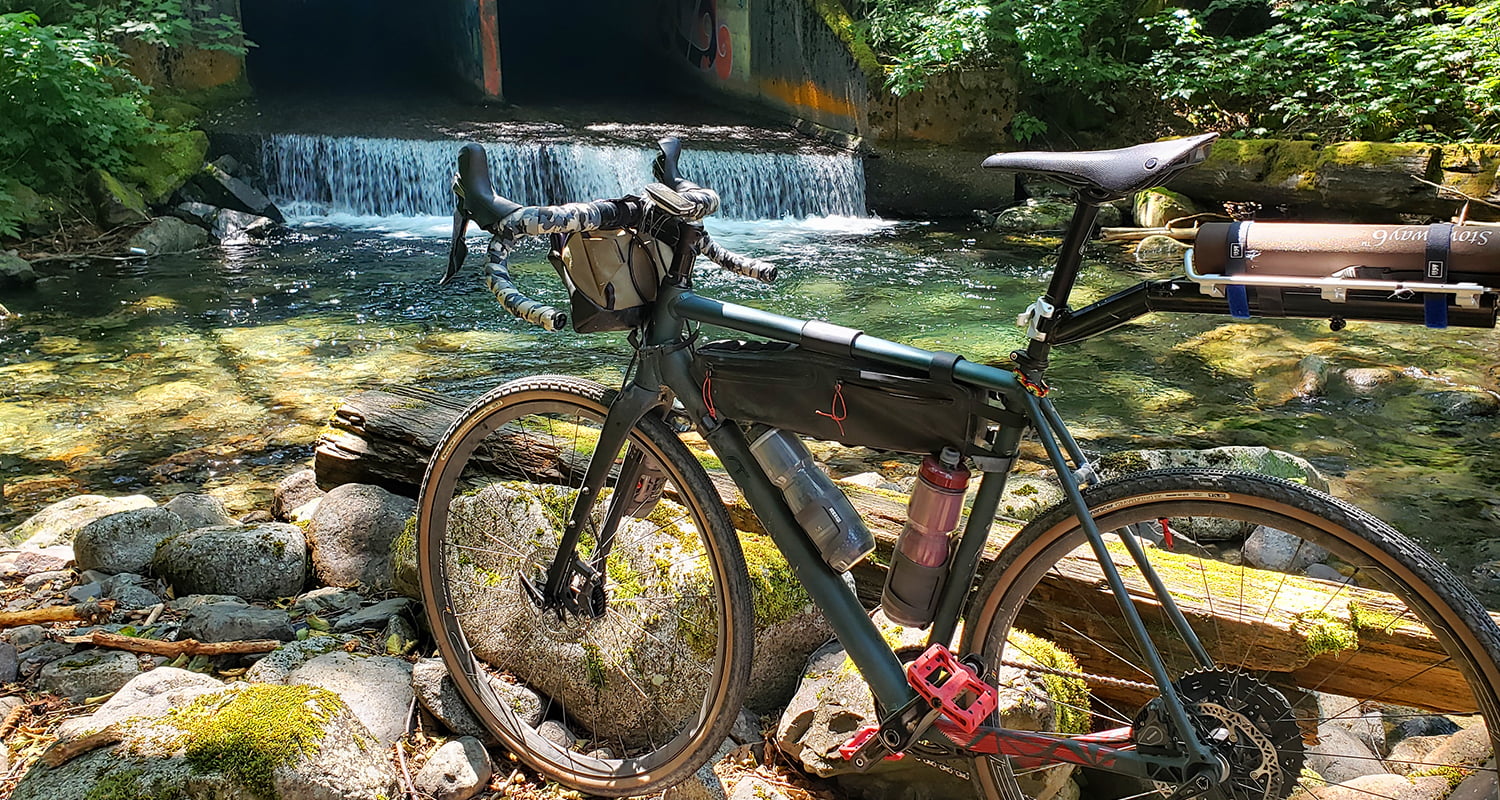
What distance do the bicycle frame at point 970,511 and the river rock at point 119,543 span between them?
6.47ft

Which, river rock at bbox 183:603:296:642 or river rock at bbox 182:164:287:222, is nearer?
river rock at bbox 183:603:296:642

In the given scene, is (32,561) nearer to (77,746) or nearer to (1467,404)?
(77,746)

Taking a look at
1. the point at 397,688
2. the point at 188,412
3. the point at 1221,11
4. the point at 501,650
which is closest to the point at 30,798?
the point at 397,688

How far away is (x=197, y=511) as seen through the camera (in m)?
3.91

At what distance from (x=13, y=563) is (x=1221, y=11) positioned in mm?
14469

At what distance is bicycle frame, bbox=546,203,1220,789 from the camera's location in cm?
174

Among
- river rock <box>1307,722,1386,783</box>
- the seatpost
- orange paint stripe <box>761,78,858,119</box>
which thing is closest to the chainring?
river rock <box>1307,722,1386,783</box>

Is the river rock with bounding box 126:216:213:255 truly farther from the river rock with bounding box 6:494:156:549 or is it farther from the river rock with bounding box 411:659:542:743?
the river rock with bounding box 411:659:542:743

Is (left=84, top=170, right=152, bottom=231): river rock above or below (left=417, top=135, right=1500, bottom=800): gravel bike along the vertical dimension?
above

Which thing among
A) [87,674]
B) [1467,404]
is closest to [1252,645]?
[87,674]

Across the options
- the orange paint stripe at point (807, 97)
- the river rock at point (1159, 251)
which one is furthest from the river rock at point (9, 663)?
the orange paint stripe at point (807, 97)

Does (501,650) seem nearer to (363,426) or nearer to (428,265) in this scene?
(363,426)

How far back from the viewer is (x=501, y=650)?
2.64 meters

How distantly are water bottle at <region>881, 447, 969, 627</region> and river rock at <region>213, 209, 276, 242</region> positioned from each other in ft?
34.2
